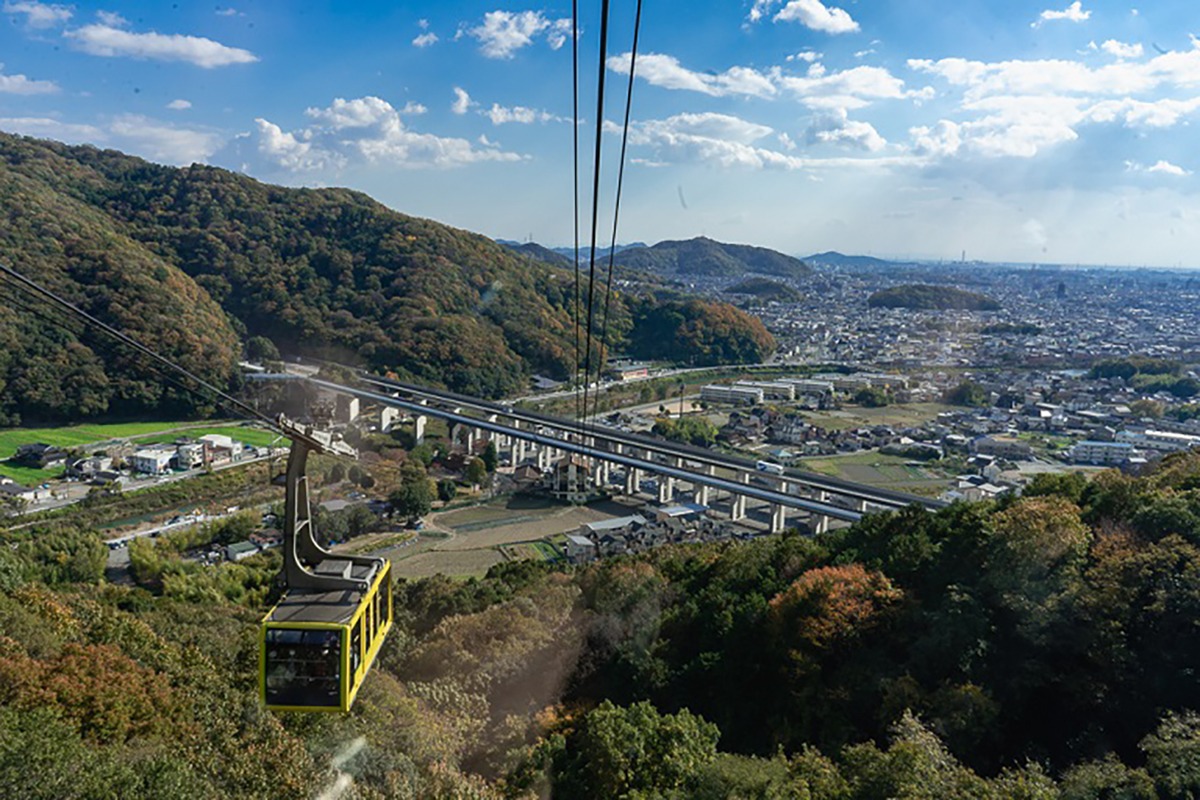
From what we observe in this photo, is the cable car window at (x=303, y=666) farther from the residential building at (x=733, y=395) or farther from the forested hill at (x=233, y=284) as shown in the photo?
the residential building at (x=733, y=395)

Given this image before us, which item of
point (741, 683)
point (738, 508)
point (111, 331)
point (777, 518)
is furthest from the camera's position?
point (738, 508)

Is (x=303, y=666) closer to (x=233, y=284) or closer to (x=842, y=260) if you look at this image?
(x=233, y=284)

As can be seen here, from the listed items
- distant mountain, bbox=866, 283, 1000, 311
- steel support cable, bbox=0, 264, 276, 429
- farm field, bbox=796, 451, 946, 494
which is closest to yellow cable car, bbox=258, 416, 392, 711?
steel support cable, bbox=0, 264, 276, 429

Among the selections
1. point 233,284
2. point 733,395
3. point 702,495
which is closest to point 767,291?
point 733,395

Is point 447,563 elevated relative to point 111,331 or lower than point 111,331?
lower

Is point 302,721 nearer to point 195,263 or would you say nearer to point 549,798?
point 549,798

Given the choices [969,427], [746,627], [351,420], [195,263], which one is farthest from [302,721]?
[195,263]

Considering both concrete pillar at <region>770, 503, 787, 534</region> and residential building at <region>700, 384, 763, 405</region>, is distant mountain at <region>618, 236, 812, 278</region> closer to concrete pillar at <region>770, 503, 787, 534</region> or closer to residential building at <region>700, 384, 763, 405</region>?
residential building at <region>700, 384, 763, 405</region>
